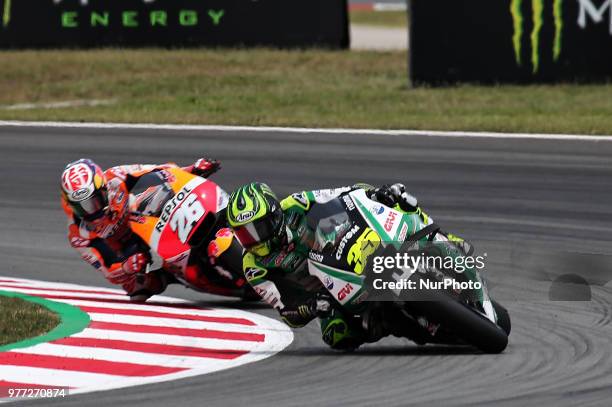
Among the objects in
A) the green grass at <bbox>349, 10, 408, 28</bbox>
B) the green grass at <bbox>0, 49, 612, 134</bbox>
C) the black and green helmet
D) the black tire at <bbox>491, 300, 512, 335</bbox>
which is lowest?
the green grass at <bbox>349, 10, 408, 28</bbox>

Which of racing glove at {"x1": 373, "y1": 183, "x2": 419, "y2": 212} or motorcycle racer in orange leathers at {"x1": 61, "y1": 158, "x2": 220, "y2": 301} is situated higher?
racing glove at {"x1": 373, "y1": 183, "x2": 419, "y2": 212}

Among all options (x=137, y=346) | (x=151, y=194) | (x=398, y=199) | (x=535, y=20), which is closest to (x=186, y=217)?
(x=151, y=194)

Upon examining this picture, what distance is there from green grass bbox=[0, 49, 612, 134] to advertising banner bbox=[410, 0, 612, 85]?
0.27 meters

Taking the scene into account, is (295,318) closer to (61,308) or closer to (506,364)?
(506,364)

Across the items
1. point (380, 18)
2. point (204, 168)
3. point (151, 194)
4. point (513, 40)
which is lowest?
point (380, 18)

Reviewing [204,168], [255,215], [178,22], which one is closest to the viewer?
[255,215]

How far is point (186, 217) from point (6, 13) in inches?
645

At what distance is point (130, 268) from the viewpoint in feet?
35.2

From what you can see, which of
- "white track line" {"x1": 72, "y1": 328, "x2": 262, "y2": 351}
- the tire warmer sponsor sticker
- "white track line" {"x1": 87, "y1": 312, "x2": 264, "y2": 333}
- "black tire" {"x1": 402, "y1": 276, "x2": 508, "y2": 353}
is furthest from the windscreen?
"black tire" {"x1": 402, "y1": 276, "x2": 508, "y2": 353}

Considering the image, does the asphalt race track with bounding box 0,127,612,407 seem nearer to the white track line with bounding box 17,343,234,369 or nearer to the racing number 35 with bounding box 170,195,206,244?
the white track line with bounding box 17,343,234,369

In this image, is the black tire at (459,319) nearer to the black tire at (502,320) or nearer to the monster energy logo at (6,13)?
the black tire at (502,320)

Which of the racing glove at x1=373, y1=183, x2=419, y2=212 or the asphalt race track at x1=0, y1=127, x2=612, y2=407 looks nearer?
the asphalt race track at x1=0, y1=127, x2=612, y2=407

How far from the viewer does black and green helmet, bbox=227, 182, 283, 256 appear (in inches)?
330

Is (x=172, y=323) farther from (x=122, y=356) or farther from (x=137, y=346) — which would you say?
(x=122, y=356)
